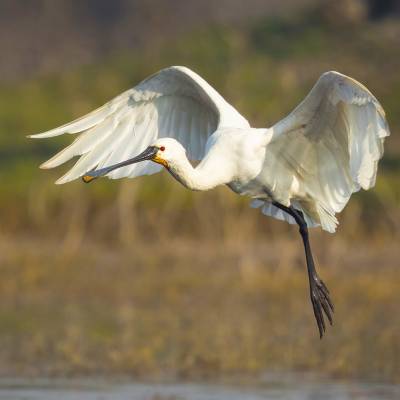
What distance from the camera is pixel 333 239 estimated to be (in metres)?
22.6

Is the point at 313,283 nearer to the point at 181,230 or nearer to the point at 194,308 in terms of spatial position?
the point at 194,308

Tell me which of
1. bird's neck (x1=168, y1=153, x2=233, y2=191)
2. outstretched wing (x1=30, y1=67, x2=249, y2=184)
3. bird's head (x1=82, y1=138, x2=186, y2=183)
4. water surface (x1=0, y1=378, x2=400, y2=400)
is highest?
outstretched wing (x1=30, y1=67, x2=249, y2=184)

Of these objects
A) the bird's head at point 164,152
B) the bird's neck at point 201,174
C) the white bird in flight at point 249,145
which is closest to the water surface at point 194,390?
the white bird in flight at point 249,145

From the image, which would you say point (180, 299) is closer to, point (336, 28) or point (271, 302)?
point (271, 302)

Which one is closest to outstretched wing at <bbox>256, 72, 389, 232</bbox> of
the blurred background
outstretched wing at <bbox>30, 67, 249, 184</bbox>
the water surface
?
outstretched wing at <bbox>30, 67, 249, 184</bbox>

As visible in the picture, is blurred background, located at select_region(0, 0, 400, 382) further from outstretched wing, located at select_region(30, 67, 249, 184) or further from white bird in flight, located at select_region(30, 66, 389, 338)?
outstretched wing, located at select_region(30, 67, 249, 184)

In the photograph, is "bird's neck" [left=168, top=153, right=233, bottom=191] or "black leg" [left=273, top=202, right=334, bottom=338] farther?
"black leg" [left=273, top=202, right=334, bottom=338]

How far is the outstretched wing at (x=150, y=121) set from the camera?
11.7 metres

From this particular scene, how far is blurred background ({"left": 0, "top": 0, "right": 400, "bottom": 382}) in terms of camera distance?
1495 cm

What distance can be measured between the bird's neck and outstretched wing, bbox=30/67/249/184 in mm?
708

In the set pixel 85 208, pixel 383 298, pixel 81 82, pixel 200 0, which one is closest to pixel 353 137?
pixel 383 298

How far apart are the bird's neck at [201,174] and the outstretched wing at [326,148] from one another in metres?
0.56

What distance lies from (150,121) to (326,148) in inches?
61.7

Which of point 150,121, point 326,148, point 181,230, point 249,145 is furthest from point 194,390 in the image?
point 181,230
